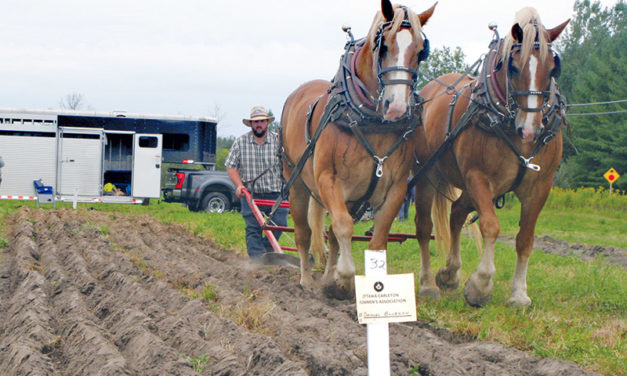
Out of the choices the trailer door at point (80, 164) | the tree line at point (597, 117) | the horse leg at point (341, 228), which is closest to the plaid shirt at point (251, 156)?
the horse leg at point (341, 228)

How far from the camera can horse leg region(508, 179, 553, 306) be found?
562cm

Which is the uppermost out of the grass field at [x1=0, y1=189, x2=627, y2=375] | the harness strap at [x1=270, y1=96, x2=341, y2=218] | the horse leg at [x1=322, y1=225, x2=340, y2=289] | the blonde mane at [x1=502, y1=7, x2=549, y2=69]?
the blonde mane at [x1=502, y1=7, x2=549, y2=69]

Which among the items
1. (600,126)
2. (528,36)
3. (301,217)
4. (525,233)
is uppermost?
(600,126)

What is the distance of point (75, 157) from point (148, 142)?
1.94 metres

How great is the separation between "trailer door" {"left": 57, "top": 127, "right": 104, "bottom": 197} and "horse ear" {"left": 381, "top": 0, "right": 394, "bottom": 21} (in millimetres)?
15102

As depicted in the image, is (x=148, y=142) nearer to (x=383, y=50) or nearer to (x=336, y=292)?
(x=336, y=292)

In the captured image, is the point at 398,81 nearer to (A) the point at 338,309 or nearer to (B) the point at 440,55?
(A) the point at 338,309

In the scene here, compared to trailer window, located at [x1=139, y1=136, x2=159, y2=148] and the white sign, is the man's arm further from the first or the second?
trailer window, located at [x1=139, y1=136, x2=159, y2=148]

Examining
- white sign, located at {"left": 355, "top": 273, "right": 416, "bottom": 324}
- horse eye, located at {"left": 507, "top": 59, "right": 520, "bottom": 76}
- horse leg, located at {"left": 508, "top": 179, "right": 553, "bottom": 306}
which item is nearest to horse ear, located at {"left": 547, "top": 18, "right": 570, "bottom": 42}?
horse eye, located at {"left": 507, "top": 59, "right": 520, "bottom": 76}

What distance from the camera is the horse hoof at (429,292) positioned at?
20.1 feet

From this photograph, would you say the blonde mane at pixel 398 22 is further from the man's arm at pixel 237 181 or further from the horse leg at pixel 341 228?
the man's arm at pixel 237 181

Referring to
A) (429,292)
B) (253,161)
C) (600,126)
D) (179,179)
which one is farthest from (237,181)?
(600,126)

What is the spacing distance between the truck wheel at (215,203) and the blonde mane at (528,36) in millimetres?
14381

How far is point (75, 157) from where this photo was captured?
18750 mm
